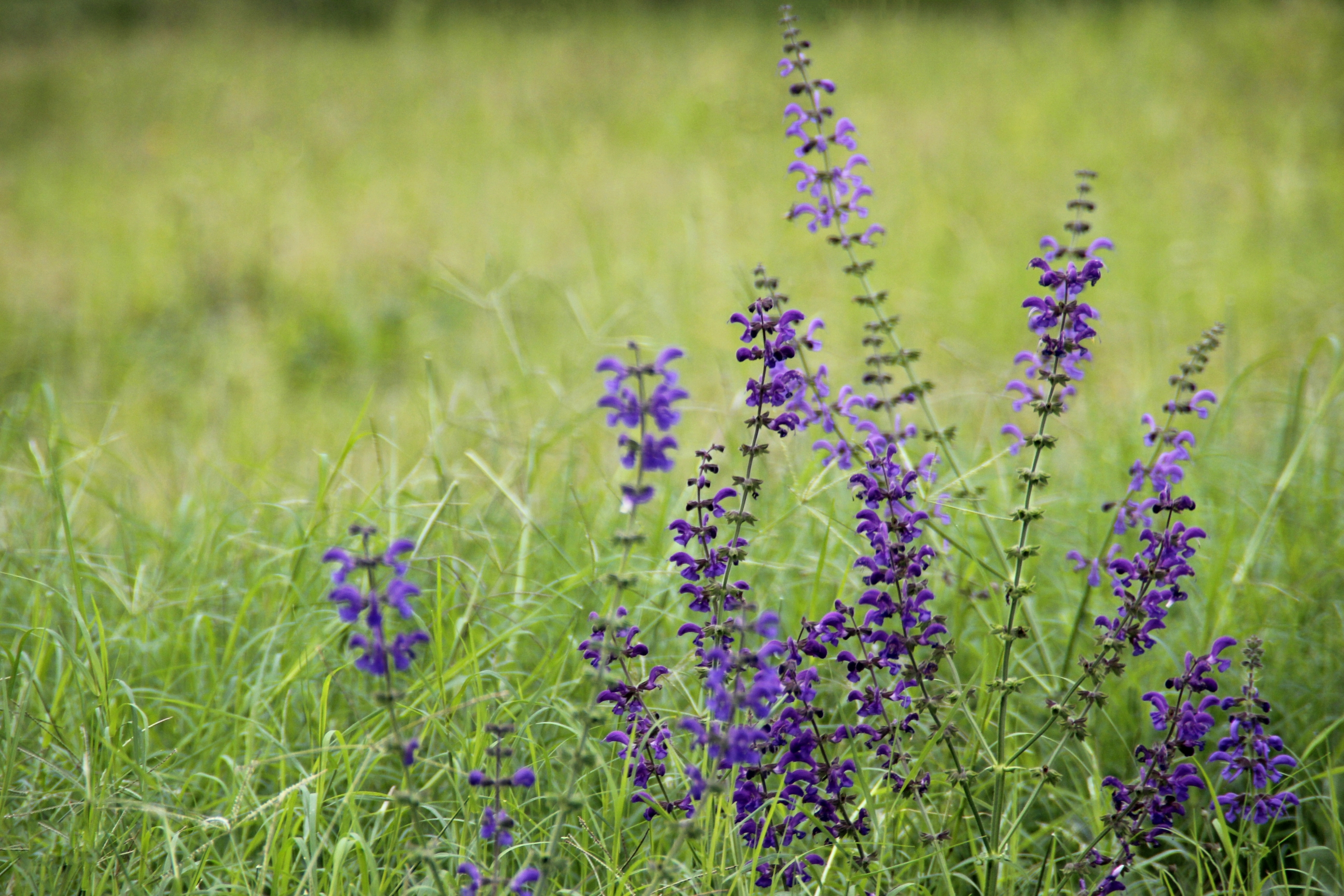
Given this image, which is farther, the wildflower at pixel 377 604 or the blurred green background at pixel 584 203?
the blurred green background at pixel 584 203

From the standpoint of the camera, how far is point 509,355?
20.1 feet

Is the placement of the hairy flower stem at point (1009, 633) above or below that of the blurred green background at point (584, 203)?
below

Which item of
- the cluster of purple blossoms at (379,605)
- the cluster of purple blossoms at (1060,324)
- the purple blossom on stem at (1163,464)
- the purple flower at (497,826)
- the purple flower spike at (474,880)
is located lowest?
the purple flower spike at (474,880)

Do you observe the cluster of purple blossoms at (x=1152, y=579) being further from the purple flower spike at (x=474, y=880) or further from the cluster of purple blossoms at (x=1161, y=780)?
the purple flower spike at (x=474, y=880)

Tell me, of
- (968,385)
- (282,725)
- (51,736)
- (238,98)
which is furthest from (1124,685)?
(238,98)

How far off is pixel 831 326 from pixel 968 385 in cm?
133

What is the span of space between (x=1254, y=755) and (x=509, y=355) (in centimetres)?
496

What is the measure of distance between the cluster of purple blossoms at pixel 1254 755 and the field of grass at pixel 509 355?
0.20 metres

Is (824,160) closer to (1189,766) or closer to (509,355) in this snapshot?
(1189,766)

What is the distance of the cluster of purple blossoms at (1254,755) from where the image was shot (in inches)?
69.3

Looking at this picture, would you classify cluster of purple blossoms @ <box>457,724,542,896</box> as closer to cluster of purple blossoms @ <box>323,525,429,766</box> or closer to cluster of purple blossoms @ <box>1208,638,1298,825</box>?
cluster of purple blossoms @ <box>323,525,429,766</box>

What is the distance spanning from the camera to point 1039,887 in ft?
5.92

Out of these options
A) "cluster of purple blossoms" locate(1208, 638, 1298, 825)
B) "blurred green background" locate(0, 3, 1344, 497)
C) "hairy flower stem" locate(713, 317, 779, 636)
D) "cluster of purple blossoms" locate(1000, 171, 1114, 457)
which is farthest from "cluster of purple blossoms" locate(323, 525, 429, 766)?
"blurred green background" locate(0, 3, 1344, 497)

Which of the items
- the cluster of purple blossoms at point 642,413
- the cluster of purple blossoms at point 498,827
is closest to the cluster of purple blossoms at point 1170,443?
the cluster of purple blossoms at point 642,413
